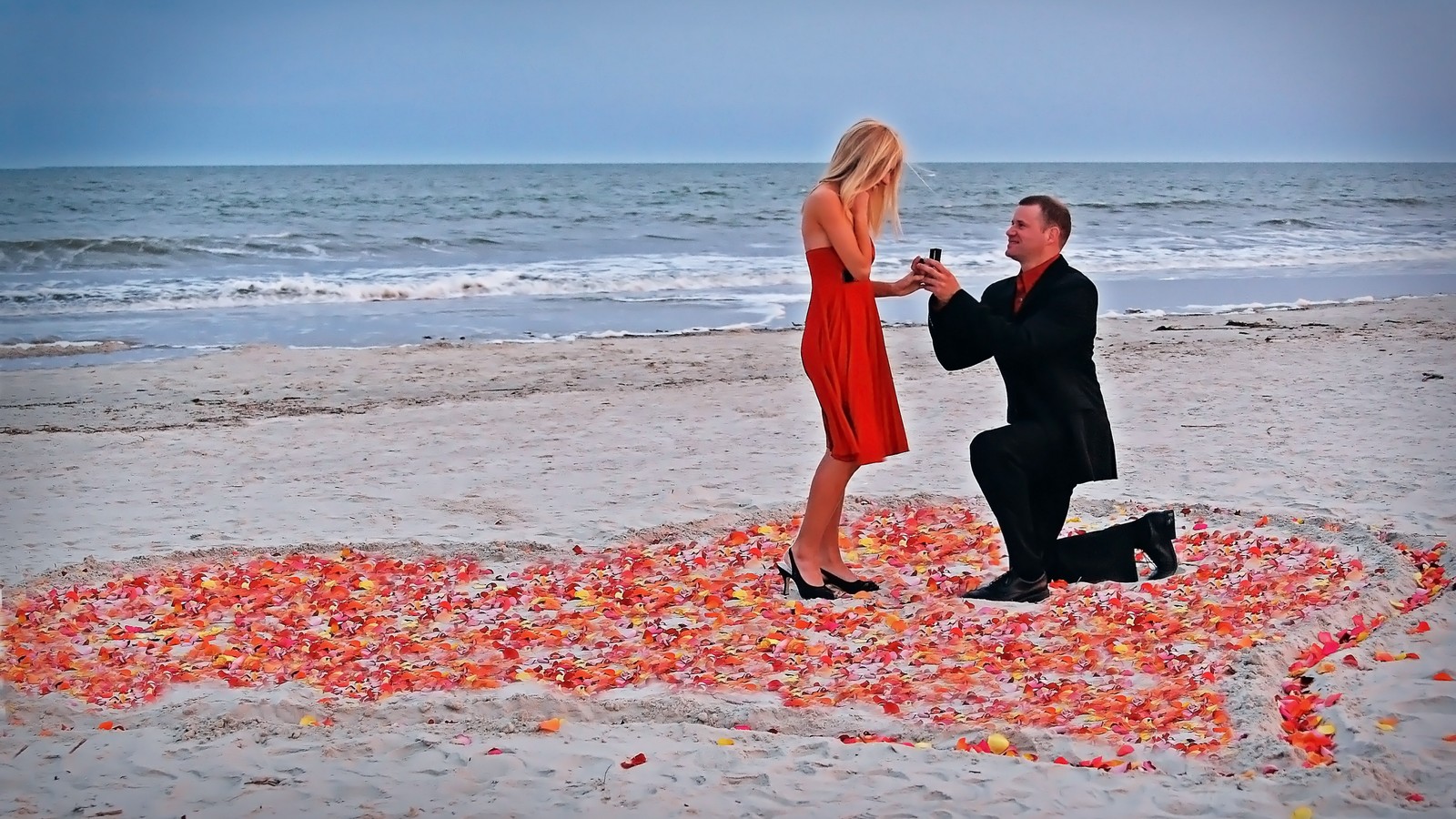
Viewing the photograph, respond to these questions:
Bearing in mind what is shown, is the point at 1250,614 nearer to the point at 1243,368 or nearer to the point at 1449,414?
the point at 1449,414

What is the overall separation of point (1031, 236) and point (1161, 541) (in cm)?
132

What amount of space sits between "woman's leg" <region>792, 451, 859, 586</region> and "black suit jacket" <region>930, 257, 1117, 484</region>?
572mm

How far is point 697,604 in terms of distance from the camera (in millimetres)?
4863

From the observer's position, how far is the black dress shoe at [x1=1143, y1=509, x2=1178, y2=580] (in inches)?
193

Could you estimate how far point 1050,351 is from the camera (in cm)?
455

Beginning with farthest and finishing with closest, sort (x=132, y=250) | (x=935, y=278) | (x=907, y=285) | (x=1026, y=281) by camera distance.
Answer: (x=132, y=250) → (x=1026, y=281) → (x=907, y=285) → (x=935, y=278)

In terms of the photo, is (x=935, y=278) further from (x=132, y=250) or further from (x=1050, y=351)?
(x=132, y=250)

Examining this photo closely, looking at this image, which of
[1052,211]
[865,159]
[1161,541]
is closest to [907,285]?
[865,159]

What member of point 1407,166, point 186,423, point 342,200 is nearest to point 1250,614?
point 186,423

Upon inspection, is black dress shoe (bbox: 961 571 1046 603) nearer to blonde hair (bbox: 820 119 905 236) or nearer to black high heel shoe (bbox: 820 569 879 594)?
black high heel shoe (bbox: 820 569 879 594)

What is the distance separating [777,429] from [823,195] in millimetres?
3936

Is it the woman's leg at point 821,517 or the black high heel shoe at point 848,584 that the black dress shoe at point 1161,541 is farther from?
the woman's leg at point 821,517

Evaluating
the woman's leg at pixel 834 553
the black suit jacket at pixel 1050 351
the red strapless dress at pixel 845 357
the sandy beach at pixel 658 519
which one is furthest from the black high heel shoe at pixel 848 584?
the black suit jacket at pixel 1050 351

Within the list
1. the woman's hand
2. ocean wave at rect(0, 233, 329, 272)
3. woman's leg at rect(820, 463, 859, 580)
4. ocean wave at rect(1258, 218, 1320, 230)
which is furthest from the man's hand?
ocean wave at rect(1258, 218, 1320, 230)
